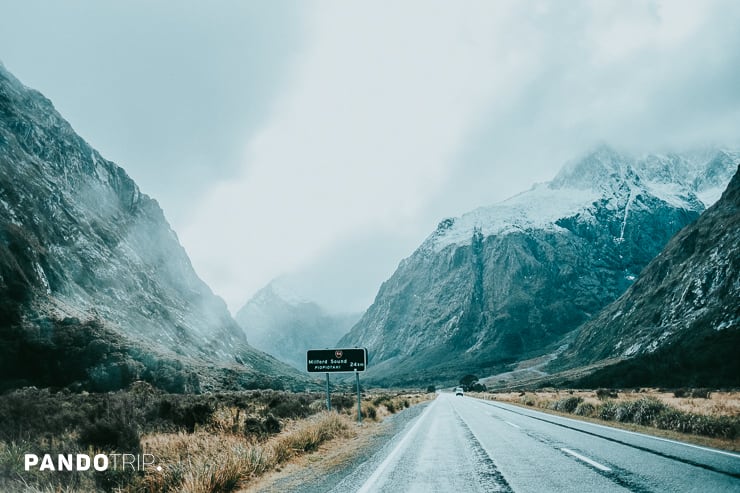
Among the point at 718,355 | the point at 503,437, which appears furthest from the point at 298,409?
the point at 718,355

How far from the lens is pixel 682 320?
12556cm

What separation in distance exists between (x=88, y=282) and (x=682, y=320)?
150 m

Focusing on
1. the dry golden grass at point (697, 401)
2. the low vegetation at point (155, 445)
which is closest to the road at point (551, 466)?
the low vegetation at point (155, 445)

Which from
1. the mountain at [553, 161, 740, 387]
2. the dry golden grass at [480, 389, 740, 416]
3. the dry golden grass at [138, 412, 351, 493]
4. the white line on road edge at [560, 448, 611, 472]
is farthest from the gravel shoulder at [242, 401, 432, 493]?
the mountain at [553, 161, 740, 387]

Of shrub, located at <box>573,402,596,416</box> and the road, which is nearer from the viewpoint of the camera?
the road

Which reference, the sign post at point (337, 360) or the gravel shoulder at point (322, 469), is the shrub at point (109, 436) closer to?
the gravel shoulder at point (322, 469)

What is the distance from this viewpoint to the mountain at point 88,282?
68.5m

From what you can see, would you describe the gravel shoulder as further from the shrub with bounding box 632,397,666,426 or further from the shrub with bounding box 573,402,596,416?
the shrub with bounding box 573,402,596,416

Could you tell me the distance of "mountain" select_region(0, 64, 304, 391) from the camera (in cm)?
6850

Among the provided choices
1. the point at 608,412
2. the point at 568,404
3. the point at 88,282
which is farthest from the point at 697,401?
the point at 88,282

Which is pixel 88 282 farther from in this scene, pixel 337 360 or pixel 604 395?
pixel 604 395

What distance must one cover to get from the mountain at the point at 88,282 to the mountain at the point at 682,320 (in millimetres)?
86569

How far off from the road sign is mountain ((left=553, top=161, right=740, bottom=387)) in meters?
71.7

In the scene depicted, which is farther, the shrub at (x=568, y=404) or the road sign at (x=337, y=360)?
the shrub at (x=568, y=404)
